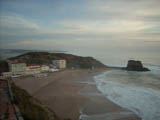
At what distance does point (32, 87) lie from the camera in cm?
1508

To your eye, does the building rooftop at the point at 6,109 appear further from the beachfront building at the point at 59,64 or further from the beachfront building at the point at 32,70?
the beachfront building at the point at 59,64

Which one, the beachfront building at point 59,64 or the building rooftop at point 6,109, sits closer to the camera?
the building rooftop at point 6,109

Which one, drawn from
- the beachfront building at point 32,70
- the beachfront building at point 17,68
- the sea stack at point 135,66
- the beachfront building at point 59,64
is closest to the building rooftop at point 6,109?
the beachfront building at point 17,68

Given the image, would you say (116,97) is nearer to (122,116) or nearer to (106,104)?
(106,104)

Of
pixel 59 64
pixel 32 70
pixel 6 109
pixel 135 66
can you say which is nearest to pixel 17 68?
pixel 32 70

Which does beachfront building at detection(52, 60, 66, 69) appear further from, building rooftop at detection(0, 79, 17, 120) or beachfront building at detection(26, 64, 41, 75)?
building rooftop at detection(0, 79, 17, 120)

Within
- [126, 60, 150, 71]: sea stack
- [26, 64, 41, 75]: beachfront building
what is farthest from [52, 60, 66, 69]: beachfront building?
[126, 60, 150, 71]: sea stack

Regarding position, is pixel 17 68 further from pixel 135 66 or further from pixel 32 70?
pixel 135 66

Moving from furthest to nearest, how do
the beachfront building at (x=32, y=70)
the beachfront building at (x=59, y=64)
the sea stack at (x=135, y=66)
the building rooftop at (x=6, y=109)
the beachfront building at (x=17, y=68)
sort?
the beachfront building at (x=59, y=64)
the sea stack at (x=135, y=66)
the beachfront building at (x=32, y=70)
the beachfront building at (x=17, y=68)
the building rooftop at (x=6, y=109)

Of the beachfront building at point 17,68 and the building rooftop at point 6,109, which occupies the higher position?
the beachfront building at point 17,68

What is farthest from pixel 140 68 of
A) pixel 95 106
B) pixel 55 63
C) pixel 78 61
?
pixel 95 106

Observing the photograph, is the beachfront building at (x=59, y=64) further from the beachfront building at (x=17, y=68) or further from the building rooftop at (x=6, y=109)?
the building rooftop at (x=6, y=109)

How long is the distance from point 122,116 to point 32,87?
10139mm

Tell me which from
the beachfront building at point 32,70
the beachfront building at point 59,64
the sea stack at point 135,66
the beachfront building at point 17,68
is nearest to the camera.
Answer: the beachfront building at point 17,68
